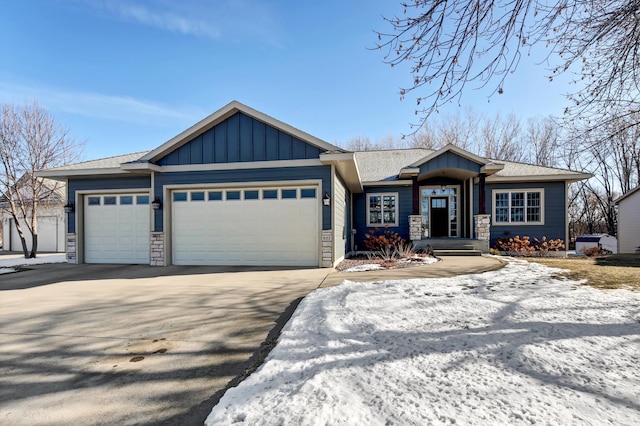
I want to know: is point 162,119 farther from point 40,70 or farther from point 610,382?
point 610,382

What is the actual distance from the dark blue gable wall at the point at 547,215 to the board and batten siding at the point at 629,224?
5493mm

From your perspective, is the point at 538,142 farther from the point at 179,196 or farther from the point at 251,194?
the point at 179,196

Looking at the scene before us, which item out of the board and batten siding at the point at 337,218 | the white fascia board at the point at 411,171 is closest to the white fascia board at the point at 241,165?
the board and batten siding at the point at 337,218

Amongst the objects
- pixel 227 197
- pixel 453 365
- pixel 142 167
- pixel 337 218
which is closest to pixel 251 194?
pixel 227 197

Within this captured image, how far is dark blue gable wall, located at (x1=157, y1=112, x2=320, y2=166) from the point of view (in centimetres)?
869

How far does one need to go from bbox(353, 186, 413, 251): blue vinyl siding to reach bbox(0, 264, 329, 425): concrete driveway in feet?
22.0

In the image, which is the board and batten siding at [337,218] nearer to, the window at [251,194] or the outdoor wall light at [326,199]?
the outdoor wall light at [326,199]

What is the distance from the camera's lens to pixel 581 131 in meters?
4.95

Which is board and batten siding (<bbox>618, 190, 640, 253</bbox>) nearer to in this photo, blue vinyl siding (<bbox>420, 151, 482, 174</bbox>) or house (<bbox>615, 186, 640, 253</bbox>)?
house (<bbox>615, 186, 640, 253</bbox>)

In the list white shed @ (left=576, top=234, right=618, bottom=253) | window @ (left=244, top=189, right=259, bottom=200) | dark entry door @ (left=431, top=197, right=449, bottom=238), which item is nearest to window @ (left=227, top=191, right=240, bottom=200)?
window @ (left=244, top=189, right=259, bottom=200)

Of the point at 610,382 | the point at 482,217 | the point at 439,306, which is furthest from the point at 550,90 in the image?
the point at 482,217

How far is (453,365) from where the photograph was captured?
7.79 feet

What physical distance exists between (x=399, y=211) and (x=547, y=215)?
5916 millimetres

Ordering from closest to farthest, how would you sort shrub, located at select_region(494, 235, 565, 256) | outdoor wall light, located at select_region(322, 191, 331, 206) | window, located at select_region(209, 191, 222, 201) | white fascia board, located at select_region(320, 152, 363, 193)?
1. white fascia board, located at select_region(320, 152, 363, 193)
2. outdoor wall light, located at select_region(322, 191, 331, 206)
3. window, located at select_region(209, 191, 222, 201)
4. shrub, located at select_region(494, 235, 565, 256)
